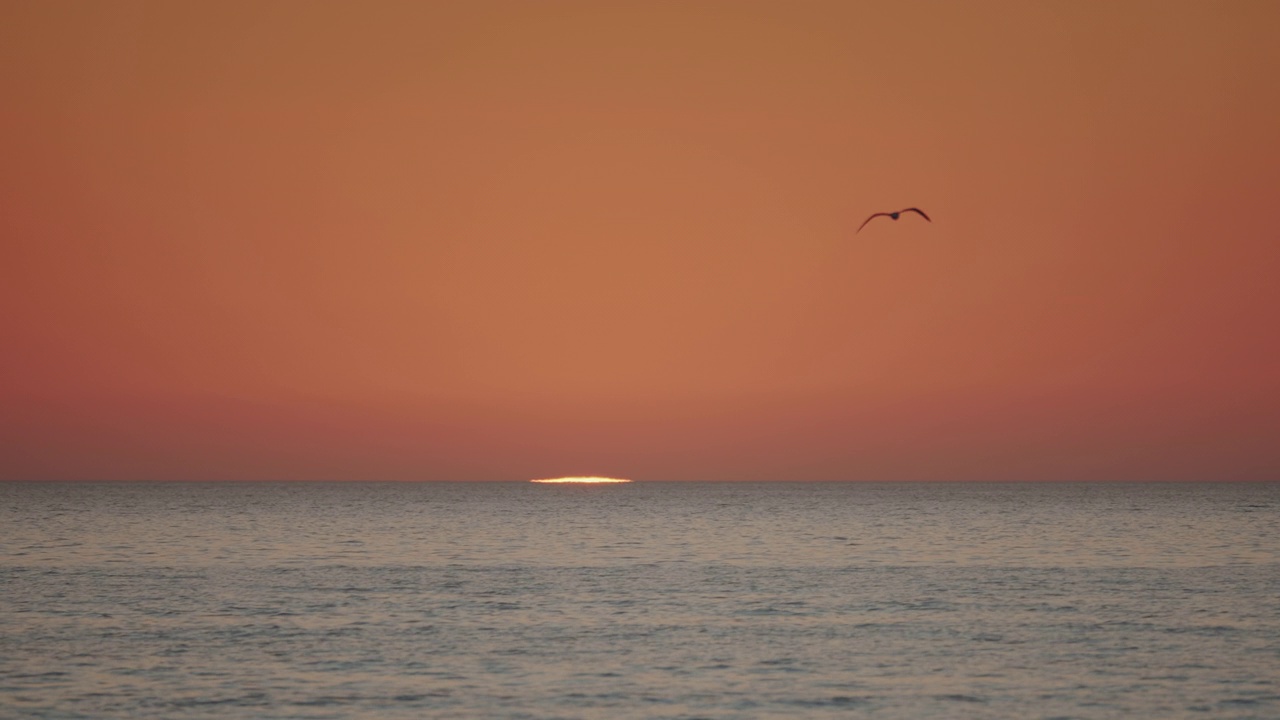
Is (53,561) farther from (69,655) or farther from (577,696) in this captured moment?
(577,696)

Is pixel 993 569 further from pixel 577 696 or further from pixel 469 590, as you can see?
pixel 577 696

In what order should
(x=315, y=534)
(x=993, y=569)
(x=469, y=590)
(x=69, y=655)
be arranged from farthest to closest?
(x=315, y=534)
(x=993, y=569)
(x=469, y=590)
(x=69, y=655)

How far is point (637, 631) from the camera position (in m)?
Result: 42.3

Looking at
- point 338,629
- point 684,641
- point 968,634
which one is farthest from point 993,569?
point 338,629

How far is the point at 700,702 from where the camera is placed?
1228 inches

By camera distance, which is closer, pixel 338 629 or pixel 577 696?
pixel 577 696

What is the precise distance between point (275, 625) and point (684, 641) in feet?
43.6

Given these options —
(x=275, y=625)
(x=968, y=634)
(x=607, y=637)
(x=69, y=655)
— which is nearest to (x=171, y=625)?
(x=275, y=625)

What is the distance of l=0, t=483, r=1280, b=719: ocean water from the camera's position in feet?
103

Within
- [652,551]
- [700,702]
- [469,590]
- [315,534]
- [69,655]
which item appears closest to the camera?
[700,702]

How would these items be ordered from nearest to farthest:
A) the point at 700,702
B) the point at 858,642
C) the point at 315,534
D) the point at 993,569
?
the point at 700,702 < the point at 858,642 < the point at 993,569 < the point at 315,534

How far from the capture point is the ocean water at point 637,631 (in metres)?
31.4

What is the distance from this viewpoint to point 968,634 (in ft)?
138

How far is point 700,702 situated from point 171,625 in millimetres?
20193
